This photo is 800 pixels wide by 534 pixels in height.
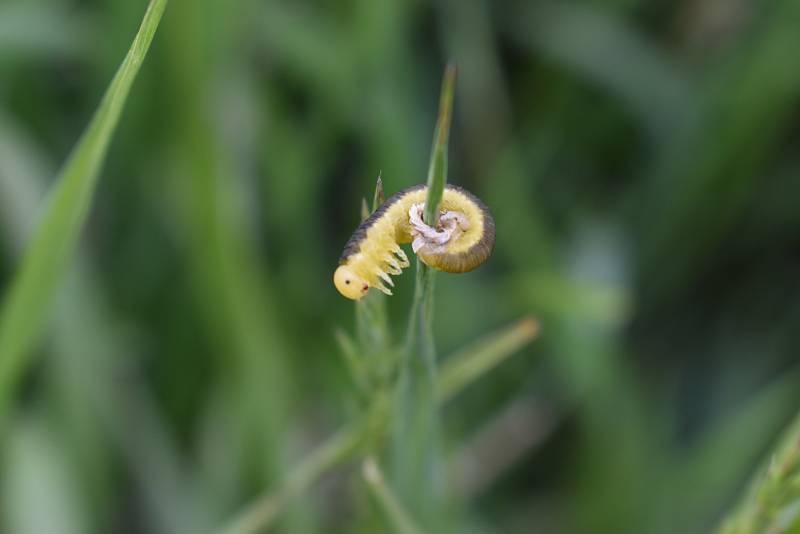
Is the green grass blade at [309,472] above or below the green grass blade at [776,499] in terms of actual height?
above

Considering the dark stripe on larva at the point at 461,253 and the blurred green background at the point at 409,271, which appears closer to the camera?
the dark stripe on larva at the point at 461,253

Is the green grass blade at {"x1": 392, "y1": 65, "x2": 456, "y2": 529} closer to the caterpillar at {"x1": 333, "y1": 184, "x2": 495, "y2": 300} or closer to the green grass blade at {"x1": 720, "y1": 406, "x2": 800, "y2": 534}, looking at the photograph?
the caterpillar at {"x1": 333, "y1": 184, "x2": 495, "y2": 300}

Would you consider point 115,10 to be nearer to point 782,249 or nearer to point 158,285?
point 158,285

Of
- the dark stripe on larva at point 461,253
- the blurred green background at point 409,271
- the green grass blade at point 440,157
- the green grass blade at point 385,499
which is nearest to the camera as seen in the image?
the green grass blade at point 440,157

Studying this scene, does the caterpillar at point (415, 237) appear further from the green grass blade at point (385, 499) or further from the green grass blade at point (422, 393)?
the green grass blade at point (385, 499)

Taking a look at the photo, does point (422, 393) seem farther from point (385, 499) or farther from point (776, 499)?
point (776, 499)

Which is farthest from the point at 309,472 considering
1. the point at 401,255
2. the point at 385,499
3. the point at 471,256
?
the point at 471,256

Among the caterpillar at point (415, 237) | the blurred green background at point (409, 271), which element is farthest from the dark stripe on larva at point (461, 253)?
the blurred green background at point (409, 271)

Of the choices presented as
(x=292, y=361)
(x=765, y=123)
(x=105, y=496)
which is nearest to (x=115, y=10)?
(x=292, y=361)
